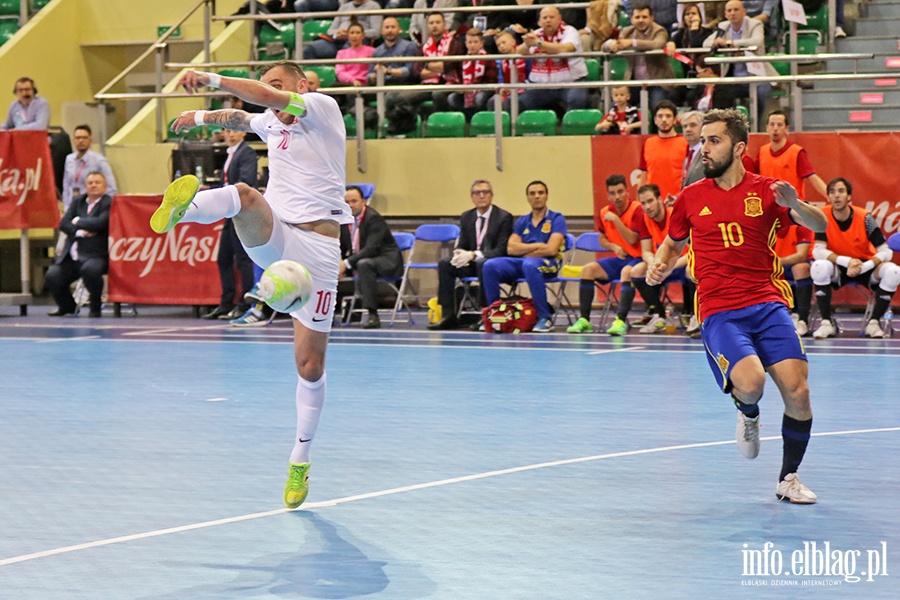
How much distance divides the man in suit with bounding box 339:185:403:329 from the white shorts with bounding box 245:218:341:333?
29.2 ft

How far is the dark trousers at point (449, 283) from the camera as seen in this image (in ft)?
51.4

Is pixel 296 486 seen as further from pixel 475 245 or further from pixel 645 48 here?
pixel 645 48

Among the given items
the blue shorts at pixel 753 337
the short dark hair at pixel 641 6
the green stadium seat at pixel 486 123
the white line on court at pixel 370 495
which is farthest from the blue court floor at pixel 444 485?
the short dark hair at pixel 641 6

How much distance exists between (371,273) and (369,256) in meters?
0.22

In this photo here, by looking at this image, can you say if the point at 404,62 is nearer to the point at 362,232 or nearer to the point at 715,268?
the point at 362,232

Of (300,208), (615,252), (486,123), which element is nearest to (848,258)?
(615,252)

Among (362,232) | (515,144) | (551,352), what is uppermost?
(515,144)

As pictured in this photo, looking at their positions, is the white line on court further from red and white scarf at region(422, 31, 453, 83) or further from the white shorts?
red and white scarf at region(422, 31, 453, 83)

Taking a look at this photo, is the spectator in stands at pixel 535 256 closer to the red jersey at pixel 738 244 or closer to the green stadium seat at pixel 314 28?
the green stadium seat at pixel 314 28

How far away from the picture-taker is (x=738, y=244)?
6855 millimetres

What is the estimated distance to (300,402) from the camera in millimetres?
6812

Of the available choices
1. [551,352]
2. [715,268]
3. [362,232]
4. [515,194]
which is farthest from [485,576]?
[515,194]

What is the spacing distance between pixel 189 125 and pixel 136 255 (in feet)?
38.2

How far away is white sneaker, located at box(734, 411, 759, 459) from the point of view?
22.5 feet
